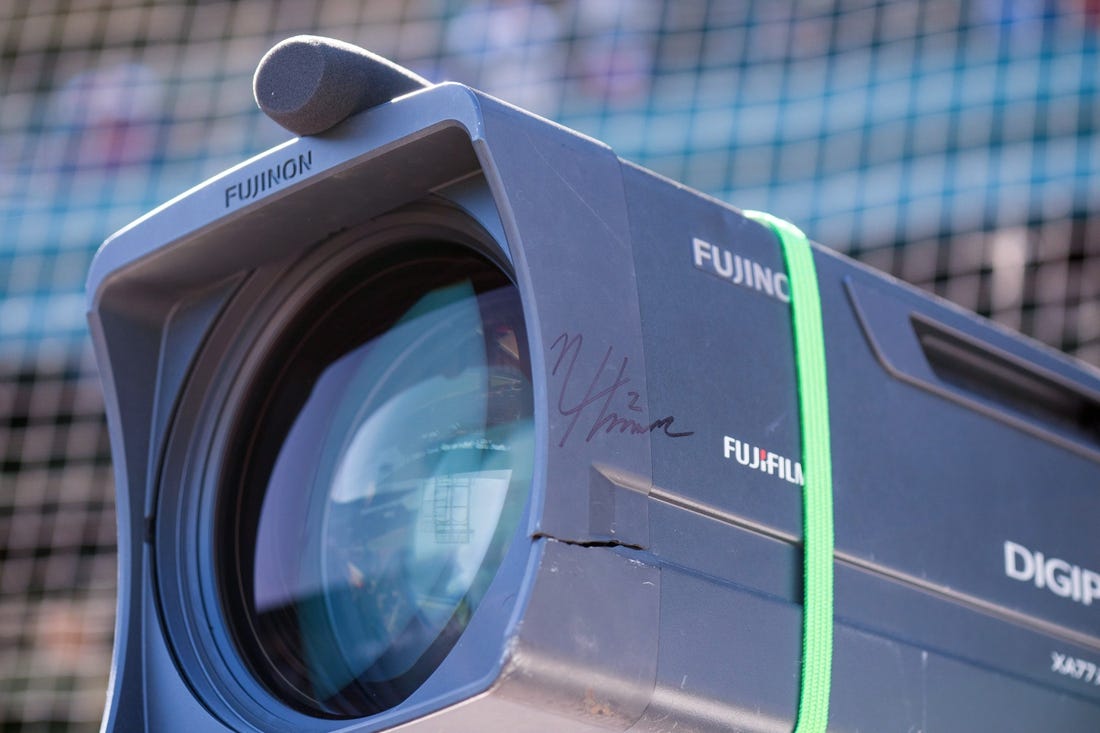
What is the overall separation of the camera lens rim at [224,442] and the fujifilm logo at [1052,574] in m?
0.31

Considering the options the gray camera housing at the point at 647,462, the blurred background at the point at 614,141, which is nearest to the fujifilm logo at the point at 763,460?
the gray camera housing at the point at 647,462

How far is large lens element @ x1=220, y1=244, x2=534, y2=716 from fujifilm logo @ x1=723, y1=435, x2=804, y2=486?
89mm

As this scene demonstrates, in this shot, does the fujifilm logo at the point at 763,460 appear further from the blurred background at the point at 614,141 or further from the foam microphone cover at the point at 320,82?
the blurred background at the point at 614,141

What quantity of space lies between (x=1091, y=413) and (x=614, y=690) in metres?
0.46

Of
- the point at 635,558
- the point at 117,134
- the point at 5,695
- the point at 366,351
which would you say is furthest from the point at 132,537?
the point at 117,134

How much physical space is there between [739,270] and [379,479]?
0.66ft

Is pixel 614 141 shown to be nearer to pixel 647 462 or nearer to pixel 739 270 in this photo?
pixel 739 270

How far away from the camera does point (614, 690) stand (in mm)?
589

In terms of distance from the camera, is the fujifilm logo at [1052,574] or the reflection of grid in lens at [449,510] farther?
the fujifilm logo at [1052,574]

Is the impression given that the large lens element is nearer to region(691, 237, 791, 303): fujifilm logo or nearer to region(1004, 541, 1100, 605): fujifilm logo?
region(691, 237, 791, 303): fujifilm logo

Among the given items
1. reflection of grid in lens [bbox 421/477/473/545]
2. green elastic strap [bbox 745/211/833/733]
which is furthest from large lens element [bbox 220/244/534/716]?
green elastic strap [bbox 745/211/833/733]

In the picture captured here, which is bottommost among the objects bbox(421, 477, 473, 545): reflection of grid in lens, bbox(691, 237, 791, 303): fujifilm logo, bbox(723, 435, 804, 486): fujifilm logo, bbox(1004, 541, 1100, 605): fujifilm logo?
bbox(421, 477, 473, 545): reflection of grid in lens

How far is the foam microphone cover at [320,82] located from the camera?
2.14 ft

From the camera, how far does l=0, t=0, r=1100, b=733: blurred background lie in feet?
9.73
